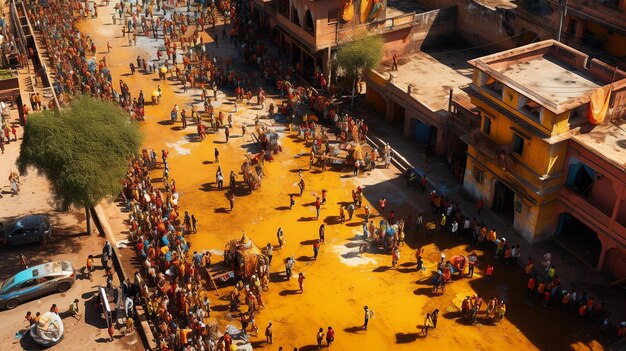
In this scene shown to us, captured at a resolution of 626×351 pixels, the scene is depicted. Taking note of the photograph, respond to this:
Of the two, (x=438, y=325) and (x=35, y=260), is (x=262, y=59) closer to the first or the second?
(x=35, y=260)

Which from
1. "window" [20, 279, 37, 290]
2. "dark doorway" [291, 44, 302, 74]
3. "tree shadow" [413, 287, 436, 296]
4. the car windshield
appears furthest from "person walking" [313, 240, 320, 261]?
"dark doorway" [291, 44, 302, 74]

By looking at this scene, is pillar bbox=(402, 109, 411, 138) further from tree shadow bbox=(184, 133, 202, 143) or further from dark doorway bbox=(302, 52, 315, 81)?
tree shadow bbox=(184, 133, 202, 143)

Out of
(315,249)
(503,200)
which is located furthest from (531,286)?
(315,249)

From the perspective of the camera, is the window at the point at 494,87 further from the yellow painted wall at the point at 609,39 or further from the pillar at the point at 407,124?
the yellow painted wall at the point at 609,39

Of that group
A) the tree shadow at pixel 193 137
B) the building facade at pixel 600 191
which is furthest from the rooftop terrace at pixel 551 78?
the tree shadow at pixel 193 137

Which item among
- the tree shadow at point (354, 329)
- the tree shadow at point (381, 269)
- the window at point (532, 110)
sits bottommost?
the tree shadow at point (354, 329)

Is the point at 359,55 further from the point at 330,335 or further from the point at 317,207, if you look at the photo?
the point at 330,335

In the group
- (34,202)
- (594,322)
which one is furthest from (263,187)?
(594,322)
